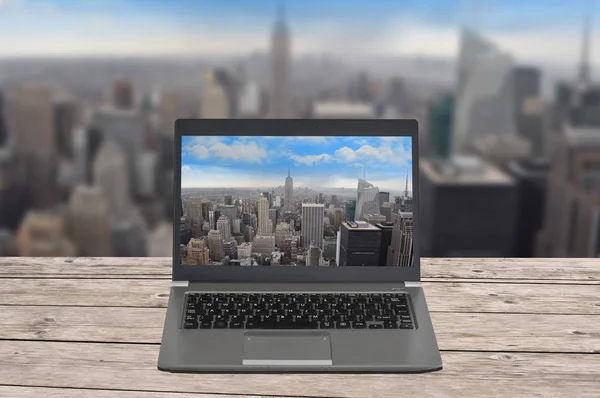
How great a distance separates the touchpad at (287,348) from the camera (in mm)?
937

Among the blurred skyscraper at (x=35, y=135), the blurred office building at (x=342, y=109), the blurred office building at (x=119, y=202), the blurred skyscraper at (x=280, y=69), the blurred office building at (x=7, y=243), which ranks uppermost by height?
the blurred skyscraper at (x=280, y=69)

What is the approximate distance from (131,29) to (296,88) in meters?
0.66

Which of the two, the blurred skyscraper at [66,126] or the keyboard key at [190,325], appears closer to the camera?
the keyboard key at [190,325]

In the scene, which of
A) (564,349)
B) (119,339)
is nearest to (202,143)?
(119,339)

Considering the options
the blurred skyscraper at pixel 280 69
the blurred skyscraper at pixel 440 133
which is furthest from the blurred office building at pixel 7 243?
the blurred skyscraper at pixel 440 133

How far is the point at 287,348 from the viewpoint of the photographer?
38.0 inches

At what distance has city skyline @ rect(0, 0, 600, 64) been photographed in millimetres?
2410

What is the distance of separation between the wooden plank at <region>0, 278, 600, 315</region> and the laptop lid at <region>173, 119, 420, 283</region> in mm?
101

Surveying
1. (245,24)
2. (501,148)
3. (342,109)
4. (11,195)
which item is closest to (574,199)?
(501,148)

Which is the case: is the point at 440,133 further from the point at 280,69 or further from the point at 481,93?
the point at 280,69

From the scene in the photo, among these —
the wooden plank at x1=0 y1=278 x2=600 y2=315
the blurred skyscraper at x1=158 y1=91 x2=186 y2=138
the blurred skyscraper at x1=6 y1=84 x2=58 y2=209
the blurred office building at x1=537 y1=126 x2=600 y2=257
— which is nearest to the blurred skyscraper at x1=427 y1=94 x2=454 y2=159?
the blurred office building at x1=537 y1=126 x2=600 y2=257

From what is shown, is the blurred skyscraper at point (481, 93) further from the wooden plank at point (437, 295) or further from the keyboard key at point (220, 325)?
the keyboard key at point (220, 325)

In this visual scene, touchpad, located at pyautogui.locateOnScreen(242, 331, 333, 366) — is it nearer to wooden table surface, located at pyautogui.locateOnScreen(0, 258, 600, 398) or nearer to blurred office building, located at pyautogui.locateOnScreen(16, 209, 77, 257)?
wooden table surface, located at pyautogui.locateOnScreen(0, 258, 600, 398)

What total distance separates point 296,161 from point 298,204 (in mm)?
80
